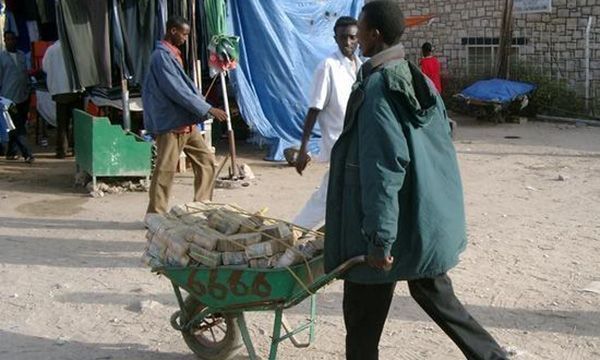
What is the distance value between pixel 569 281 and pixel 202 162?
126 inches

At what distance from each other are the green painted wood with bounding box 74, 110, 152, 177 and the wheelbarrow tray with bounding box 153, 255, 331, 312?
4997 mm

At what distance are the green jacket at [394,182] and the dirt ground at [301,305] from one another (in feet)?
4.09

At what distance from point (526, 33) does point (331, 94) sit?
474 inches

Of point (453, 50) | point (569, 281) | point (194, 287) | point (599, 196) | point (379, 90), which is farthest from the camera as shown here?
point (453, 50)

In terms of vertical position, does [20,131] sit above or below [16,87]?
below

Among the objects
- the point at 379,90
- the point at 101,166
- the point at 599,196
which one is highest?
the point at 379,90

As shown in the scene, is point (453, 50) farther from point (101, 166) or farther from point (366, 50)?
point (366, 50)

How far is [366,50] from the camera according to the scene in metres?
3.23

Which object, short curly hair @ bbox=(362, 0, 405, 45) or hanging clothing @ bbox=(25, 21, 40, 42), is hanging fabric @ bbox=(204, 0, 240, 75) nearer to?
hanging clothing @ bbox=(25, 21, 40, 42)

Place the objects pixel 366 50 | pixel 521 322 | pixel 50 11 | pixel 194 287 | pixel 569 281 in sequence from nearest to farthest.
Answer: pixel 366 50 → pixel 194 287 → pixel 521 322 → pixel 569 281 → pixel 50 11

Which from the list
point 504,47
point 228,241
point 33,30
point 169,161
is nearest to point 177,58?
point 169,161

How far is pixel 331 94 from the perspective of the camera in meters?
5.14

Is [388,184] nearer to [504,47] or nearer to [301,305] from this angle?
[301,305]

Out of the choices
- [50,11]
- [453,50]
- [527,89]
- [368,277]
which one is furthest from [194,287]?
[453,50]
